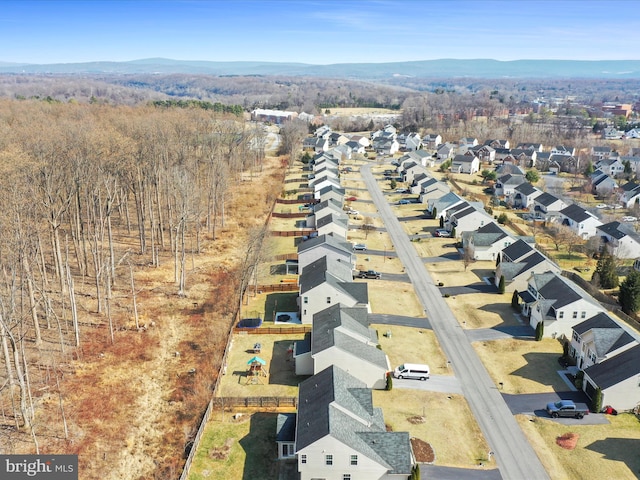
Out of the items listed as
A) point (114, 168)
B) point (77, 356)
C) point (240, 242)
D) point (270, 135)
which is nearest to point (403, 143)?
point (270, 135)

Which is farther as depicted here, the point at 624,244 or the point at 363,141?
the point at 363,141

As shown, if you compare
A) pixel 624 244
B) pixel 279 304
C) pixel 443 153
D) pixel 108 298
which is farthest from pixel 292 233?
Result: pixel 443 153

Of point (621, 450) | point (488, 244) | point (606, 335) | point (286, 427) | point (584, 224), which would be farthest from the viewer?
point (584, 224)

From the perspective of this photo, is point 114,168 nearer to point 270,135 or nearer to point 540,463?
point 540,463

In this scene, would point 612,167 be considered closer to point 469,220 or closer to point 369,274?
point 469,220

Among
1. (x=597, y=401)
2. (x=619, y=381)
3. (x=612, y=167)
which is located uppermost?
(x=612, y=167)

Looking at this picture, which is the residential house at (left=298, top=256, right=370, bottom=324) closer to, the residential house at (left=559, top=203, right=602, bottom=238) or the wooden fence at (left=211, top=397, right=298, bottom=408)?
the wooden fence at (left=211, top=397, right=298, bottom=408)

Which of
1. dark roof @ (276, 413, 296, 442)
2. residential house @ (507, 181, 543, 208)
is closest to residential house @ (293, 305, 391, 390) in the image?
dark roof @ (276, 413, 296, 442)
